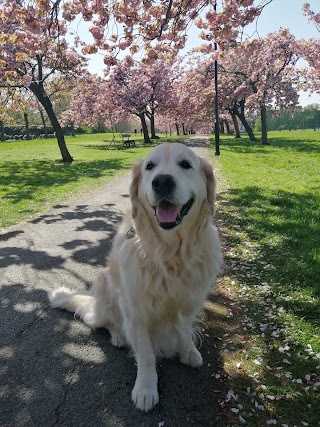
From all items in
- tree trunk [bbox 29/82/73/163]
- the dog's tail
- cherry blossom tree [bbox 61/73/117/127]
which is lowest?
the dog's tail

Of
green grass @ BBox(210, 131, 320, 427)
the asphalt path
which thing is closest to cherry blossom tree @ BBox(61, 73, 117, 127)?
green grass @ BBox(210, 131, 320, 427)

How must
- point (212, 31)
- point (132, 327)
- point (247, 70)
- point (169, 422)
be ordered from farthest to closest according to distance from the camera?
1. point (247, 70)
2. point (212, 31)
3. point (132, 327)
4. point (169, 422)

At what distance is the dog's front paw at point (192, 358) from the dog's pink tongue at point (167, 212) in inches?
47.2

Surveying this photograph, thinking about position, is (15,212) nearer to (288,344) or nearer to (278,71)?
(288,344)

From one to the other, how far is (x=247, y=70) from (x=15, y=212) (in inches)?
1066

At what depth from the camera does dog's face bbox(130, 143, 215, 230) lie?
2.46m

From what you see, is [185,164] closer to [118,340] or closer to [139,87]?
[118,340]

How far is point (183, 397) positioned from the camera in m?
2.43

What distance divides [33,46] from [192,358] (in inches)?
314

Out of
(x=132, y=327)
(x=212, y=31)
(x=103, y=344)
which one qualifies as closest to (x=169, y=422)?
(x=132, y=327)

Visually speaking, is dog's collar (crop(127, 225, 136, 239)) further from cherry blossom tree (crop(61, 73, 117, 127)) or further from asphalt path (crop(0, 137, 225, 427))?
cherry blossom tree (crop(61, 73, 117, 127))

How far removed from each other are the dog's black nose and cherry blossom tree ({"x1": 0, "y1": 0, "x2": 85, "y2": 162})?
15.4ft

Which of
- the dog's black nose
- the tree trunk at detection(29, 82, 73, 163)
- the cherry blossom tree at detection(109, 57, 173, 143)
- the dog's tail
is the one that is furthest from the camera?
the cherry blossom tree at detection(109, 57, 173, 143)

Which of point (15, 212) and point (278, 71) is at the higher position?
point (278, 71)
